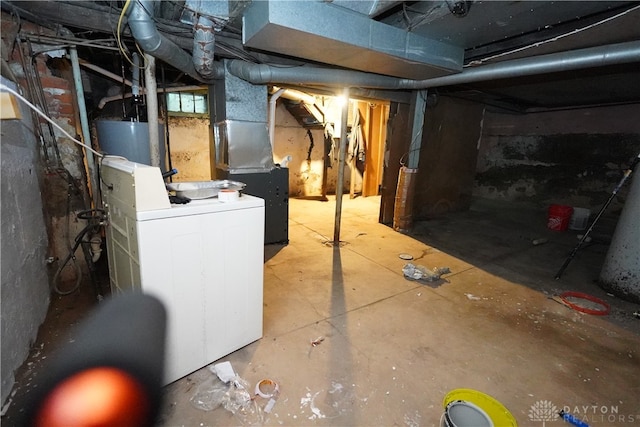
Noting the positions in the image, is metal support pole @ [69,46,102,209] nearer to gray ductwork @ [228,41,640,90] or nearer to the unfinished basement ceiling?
the unfinished basement ceiling

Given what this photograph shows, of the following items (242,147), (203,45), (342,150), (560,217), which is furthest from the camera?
(560,217)

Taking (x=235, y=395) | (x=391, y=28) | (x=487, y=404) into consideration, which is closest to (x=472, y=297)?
(x=487, y=404)

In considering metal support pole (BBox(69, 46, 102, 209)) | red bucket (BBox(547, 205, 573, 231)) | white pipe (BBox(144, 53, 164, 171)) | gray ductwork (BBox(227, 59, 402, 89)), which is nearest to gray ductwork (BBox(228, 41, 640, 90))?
gray ductwork (BBox(227, 59, 402, 89))

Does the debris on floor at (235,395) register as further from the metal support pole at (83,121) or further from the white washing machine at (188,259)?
the metal support pole at (83,121)

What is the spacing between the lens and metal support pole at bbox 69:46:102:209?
2094mm

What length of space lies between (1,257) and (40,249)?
2.12 feet

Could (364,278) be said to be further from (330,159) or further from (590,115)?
(590,115)

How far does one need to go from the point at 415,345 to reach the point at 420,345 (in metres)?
0.03

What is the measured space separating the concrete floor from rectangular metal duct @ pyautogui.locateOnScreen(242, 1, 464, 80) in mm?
1870

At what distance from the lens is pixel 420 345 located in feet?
5.83

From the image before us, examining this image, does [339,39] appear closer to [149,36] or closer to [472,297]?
[149,36]

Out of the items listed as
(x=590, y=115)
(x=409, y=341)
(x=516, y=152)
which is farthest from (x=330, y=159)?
(x=409, y=341)

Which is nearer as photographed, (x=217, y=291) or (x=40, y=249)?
(x=217, y=291)

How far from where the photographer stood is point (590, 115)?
4.57 meters
